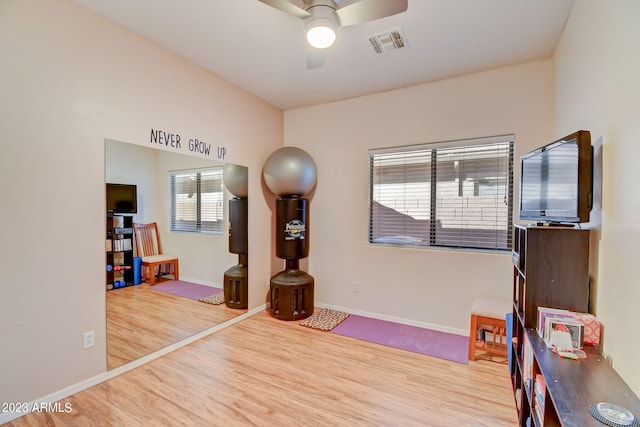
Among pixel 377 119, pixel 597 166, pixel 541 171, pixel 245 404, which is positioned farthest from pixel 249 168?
pixel 597 166

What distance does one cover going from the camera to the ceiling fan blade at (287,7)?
5.32 ft

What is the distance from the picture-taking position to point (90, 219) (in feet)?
7.06

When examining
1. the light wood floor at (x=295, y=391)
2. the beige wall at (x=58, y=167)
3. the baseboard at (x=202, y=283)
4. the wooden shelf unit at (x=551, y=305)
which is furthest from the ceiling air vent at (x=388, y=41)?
the baseboard at (x=202, y=283)

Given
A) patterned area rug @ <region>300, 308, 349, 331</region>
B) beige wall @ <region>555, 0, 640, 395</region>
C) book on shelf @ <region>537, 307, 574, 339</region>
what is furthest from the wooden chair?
beige wall @ <region>555, 0, 640, 395</region>

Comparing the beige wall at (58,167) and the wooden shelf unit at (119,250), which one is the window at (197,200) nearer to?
the wooden shelf unit at (119,250)

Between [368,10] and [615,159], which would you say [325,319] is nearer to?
[615,159]

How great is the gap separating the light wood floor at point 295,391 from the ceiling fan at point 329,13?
7.75 ft

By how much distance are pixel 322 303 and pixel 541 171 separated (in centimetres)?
287

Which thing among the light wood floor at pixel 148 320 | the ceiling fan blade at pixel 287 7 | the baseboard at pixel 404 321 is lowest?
the baseboard at pixel 404 321

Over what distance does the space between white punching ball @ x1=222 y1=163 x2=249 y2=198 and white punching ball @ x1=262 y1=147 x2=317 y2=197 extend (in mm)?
240

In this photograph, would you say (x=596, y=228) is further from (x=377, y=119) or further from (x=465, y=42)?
(x=377, y=119)

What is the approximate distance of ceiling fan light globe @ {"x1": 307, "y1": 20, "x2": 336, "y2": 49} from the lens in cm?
176

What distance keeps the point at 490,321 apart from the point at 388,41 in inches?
97.1

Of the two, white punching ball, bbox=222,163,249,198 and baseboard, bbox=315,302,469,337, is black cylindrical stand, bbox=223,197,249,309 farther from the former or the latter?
baseboard, bbox=315,302,469,337
